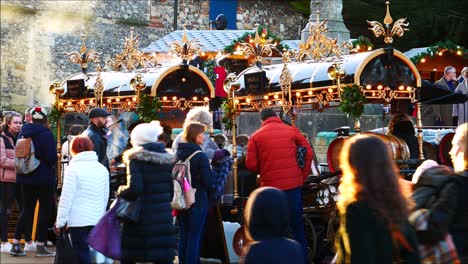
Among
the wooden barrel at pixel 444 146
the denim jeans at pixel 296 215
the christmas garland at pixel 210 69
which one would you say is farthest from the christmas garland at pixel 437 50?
the denim jeans at pixel 296 215

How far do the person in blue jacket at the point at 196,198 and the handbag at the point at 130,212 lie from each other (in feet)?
5.82

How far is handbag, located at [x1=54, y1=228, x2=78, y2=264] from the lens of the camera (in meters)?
11.1

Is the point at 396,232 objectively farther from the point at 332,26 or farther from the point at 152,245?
the point at 332,26

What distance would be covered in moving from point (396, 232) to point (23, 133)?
8.83m

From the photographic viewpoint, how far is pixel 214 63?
84.1ft

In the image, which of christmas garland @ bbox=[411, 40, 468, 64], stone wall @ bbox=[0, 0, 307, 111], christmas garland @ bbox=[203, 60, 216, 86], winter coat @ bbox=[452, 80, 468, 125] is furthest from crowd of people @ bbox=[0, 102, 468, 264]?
stone wall @ bbox=[0, 0, 307, 111]

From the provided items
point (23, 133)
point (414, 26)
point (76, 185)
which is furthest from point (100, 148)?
point (414, 26)

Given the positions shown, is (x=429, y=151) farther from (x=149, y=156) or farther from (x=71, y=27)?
(x=71, y=27)

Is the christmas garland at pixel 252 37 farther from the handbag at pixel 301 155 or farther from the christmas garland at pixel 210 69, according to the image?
the handbag at pixel 301 155

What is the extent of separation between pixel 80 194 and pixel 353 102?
374 cm

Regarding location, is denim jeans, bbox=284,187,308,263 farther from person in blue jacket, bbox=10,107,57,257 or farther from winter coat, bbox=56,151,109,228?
person in blue jacket, bbox=10,107,57,257

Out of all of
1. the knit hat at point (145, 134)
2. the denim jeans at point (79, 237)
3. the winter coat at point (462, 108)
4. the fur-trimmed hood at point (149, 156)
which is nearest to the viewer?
the fur-trimmed hood at point (149, 156)

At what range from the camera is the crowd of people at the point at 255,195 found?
20.4 ft

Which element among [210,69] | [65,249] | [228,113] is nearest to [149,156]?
[65,249]
